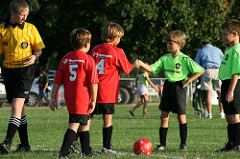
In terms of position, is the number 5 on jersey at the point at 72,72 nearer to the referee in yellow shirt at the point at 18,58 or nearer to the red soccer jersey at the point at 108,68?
the red soccer jersey at the point at 108,68

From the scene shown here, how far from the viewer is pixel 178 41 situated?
25.3 feet

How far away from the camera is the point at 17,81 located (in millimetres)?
7246

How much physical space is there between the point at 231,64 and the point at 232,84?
32 cm

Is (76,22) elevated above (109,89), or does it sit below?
above

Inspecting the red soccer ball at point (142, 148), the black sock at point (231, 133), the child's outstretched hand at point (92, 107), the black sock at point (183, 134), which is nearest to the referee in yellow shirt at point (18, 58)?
the child's outstretched hand at point (92, 107)

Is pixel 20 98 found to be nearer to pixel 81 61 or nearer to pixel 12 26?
pixel 12 26

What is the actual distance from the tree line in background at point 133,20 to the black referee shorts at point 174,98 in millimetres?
18828

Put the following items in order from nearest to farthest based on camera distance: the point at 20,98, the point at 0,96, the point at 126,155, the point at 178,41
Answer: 1. the point at 126,155
2. the point at 20,98
3. the point at 178,41
4. the point at 0,96

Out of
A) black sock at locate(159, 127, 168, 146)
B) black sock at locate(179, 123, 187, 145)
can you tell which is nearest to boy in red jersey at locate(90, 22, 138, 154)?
black sock at locate(159, 127, 168, 146)

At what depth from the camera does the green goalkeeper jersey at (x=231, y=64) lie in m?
6.95

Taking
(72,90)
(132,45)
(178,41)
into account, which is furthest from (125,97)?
(72,90)

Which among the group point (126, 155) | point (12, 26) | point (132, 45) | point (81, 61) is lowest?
point (126, 155)

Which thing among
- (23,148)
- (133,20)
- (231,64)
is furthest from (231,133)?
(133,20)

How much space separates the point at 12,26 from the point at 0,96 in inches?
717
